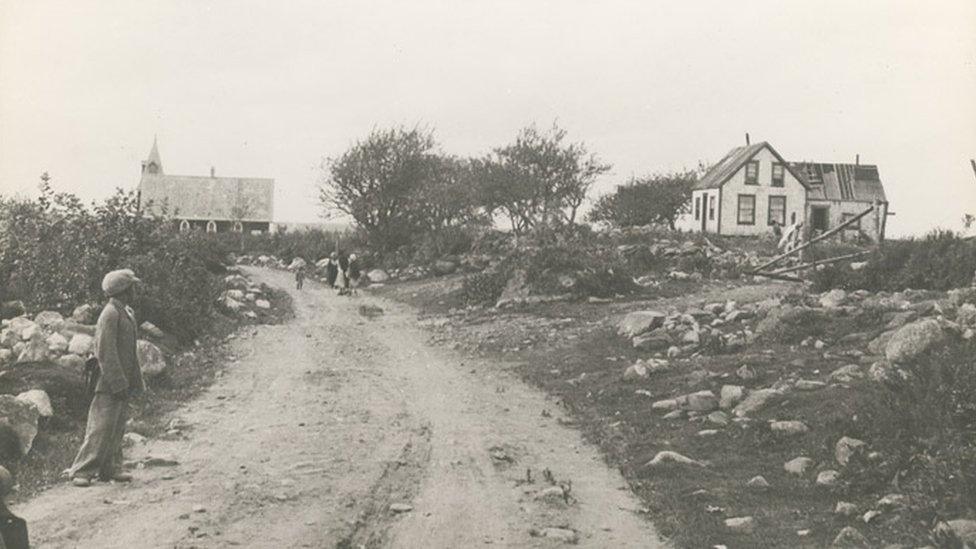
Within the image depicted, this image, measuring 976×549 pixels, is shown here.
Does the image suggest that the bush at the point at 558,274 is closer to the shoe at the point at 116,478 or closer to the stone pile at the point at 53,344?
the stone pile at the point at 53,344

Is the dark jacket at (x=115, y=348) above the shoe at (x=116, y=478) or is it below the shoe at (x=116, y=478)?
above

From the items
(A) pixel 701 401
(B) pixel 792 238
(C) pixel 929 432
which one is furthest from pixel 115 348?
(B) pixel 792 238

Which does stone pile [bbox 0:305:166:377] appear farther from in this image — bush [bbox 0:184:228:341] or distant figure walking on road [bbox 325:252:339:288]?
distant figure walking on road [bbox 325:252:339:288]

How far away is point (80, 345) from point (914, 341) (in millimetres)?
10417

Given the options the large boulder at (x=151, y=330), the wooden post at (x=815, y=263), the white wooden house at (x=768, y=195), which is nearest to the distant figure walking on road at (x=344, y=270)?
the large boulder at (x=151, y=330)

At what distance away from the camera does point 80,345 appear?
11.7 metres

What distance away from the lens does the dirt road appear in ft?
20.1

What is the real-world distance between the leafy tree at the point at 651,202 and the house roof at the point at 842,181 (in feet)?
35.0

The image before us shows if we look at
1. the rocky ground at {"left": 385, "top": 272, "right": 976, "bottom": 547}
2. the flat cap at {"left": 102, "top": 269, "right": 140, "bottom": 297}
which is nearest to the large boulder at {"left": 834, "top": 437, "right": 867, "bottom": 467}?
the rocky ground at {"left": 385, "top": 272, "right": 976, "bottom": 547}

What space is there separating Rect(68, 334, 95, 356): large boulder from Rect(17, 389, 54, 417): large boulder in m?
2.41

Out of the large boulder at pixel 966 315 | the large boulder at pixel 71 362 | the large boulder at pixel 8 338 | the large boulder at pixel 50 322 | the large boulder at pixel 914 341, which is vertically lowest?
the large boulder at pixel 71 362

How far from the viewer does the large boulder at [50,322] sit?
40.5 ft

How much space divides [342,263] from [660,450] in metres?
20.9

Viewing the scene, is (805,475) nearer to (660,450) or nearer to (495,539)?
(660,450)
